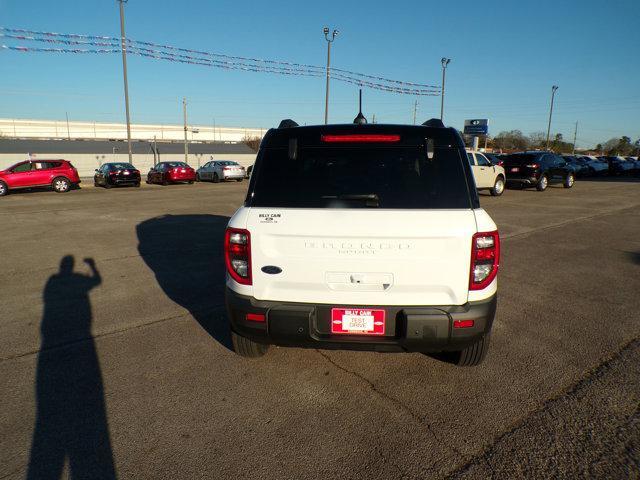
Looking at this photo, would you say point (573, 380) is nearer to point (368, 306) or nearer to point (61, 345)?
point (368, 306)

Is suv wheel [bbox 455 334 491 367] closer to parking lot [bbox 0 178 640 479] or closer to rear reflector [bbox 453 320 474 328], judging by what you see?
parking lot [bbox 0 178 640 479]

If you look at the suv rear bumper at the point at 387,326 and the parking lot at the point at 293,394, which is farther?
the suv rear bumper at the point at 387,326

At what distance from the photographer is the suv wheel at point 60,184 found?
20391 millimetres

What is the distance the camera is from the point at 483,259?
2.75m

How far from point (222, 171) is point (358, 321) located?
27.0 meters

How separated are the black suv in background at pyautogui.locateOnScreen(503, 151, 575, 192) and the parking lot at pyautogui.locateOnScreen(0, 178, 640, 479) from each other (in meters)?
14.8

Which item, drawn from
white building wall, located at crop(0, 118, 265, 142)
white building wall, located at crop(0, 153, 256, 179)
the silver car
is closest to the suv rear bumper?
the silver car

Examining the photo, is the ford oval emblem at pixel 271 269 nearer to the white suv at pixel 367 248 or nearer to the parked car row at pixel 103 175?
the white suv at pixel 367 248

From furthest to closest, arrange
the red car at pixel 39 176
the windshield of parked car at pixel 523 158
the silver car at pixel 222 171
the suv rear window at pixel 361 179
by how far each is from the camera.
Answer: the silver car at pixel 222 171
the windshield of parked car at pixel 523 158
the red car at pixel 39 176
the suv rear window at pixel 361 179

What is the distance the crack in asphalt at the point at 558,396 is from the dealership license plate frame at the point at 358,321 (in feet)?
2.89

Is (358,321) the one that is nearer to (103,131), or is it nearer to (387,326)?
(387,326)

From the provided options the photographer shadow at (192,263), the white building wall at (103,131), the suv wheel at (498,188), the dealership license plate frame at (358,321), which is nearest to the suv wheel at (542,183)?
the suv wheel at (498,188)

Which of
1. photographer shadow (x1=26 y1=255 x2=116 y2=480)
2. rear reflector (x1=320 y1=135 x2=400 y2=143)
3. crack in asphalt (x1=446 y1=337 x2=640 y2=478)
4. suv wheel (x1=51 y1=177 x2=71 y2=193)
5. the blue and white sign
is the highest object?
the blue and white sign

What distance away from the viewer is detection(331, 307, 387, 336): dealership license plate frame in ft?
9.04
